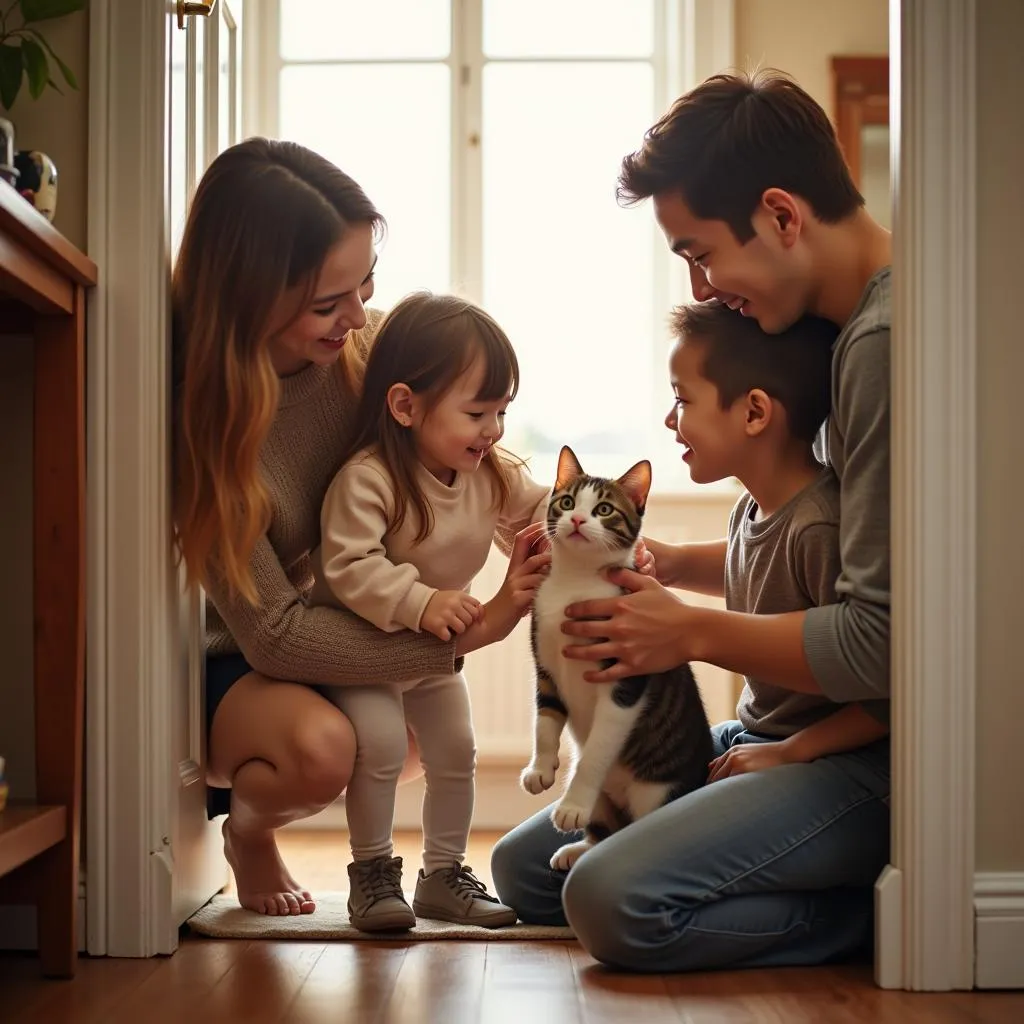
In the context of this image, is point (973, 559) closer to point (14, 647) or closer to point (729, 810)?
point (729, 810)

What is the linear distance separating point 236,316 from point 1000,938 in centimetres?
129

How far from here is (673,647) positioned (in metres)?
1.66

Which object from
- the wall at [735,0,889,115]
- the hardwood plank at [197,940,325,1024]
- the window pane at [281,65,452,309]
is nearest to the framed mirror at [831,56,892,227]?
the wall at [735,0,889,115]

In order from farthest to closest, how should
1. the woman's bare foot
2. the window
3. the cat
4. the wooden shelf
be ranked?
1. the window
2. the woman's bare foot
3. the cat
4. the wooden shelf

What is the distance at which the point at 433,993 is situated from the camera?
147 cm

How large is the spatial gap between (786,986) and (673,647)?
17.4 inches

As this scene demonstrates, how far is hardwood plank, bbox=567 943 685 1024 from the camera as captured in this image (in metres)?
1.39

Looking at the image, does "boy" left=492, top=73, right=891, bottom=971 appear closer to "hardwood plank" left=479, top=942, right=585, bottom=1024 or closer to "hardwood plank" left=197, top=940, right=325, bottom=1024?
"hardwood plank" left=479, top=942, right=585, bottom=1024

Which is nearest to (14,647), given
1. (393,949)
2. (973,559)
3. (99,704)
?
(99,704)

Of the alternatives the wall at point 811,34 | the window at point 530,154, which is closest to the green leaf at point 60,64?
the window at point 530,154

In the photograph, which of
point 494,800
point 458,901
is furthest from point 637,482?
point 494,800

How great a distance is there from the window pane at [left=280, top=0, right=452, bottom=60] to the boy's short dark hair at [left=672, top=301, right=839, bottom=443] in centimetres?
200

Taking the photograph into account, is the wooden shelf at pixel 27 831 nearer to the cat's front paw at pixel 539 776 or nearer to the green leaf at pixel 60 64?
the cat's front paw at pixel 539 776

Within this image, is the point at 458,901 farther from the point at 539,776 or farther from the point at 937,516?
the point at 937,516
